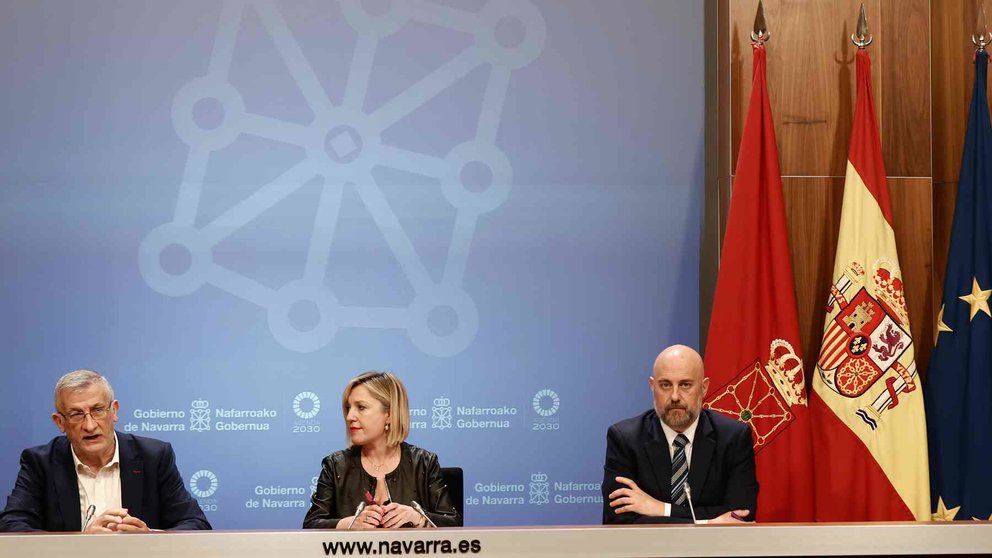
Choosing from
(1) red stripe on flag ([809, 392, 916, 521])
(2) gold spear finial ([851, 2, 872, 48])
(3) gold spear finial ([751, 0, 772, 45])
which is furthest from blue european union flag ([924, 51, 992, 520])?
(3) gold spear finial ([751, 0, 772, 45])

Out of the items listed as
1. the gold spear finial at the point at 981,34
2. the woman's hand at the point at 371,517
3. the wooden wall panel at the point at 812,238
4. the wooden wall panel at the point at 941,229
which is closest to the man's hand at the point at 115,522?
the woman's hand at the point at 371,517

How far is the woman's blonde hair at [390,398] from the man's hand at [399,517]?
1.37ft

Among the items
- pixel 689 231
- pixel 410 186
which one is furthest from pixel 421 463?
pixel 689 231

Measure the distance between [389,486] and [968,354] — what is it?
7.74 ft

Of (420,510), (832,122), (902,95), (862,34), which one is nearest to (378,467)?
(420,510)

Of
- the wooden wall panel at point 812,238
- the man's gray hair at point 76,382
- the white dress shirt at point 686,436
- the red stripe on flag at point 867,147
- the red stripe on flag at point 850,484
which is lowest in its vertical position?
the red stripe on flag at point 850,484

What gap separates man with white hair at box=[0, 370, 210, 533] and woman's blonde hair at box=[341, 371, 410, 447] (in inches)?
24.2

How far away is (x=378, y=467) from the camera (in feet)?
10.6

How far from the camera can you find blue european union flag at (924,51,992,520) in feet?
12.6

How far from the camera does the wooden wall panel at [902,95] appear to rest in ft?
14.0

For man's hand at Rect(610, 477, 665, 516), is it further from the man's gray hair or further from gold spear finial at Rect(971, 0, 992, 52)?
gold spear finial at Rect(971, 0, 992, 52)

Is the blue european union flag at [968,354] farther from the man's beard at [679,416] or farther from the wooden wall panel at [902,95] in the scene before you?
the man's beard at [679,416]

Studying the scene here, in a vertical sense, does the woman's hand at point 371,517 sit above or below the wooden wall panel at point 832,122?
below

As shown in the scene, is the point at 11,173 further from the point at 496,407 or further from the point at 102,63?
the point at 496,407
